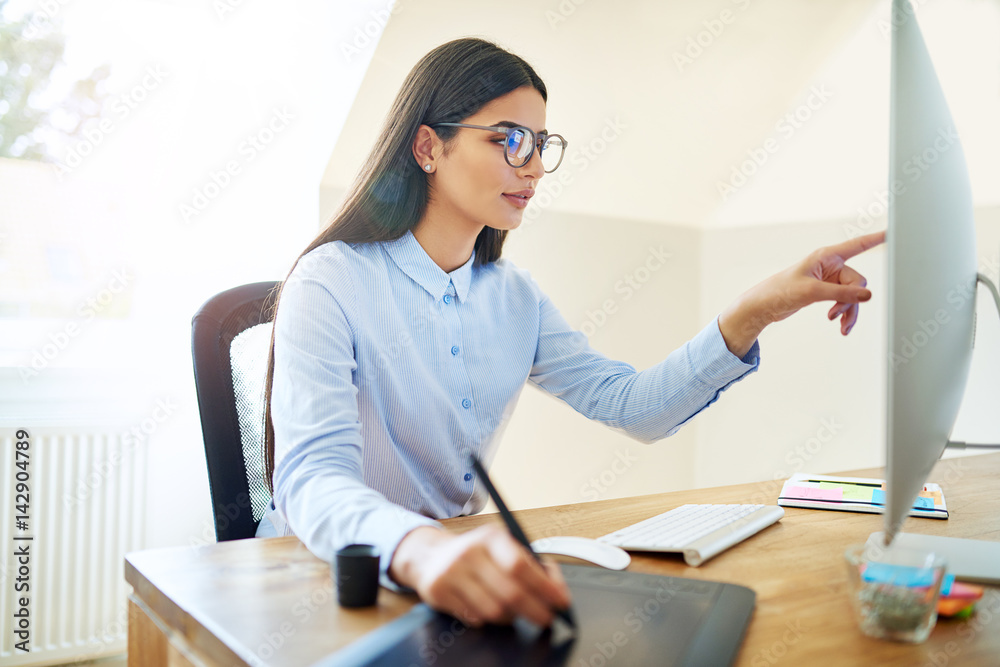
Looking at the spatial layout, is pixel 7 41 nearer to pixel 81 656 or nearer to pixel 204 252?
pixel 204 252


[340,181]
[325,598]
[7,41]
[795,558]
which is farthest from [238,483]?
[7,41]

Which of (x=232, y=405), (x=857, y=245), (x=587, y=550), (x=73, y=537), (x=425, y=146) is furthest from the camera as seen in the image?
(x=73, y=537)

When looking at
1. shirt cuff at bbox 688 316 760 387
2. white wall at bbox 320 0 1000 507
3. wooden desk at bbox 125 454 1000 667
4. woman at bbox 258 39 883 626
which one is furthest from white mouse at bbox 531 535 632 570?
white wall at bbox 320 0 1000 507

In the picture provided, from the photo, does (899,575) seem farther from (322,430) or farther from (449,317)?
(449,317)

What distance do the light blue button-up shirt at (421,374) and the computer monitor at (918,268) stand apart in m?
0.48

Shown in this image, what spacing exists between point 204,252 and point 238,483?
131 centimetres

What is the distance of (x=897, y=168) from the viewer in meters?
0.54

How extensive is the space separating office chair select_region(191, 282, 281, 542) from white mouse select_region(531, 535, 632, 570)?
1.73 feet

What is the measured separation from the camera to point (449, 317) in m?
1.26

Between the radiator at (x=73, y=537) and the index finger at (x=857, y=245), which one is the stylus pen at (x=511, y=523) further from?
the radiator at (x=73, y=537)

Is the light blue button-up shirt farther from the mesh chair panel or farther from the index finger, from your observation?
the index finger

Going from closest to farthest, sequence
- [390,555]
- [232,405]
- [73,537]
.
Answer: [390,555] → [232,405] → [73,537]

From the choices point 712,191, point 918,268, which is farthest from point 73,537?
point 712,191

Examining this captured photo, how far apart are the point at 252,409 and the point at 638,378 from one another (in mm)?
667
